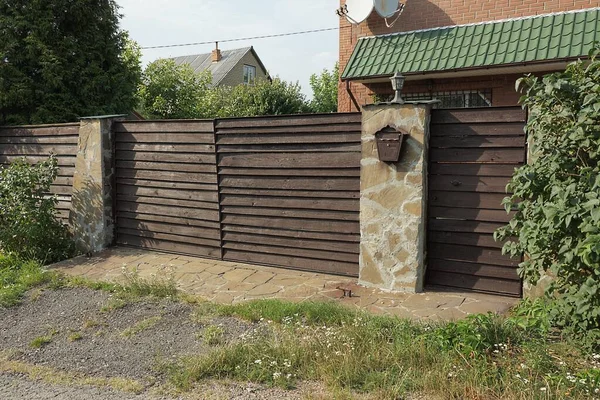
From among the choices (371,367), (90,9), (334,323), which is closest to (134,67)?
(90,9)

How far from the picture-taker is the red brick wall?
872 cm

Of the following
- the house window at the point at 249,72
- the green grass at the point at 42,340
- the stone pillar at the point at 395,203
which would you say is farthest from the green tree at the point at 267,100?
the house window at the point at 249,72

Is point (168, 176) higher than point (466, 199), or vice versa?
point (168, 176)

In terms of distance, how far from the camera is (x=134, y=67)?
10.2m

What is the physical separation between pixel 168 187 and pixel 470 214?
4100mm

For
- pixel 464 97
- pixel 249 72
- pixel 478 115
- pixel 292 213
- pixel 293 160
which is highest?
pixel 249 72

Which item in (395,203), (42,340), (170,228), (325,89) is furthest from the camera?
(325,89)

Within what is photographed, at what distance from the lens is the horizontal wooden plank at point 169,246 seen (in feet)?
22.8

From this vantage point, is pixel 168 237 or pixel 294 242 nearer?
pixel 294 242

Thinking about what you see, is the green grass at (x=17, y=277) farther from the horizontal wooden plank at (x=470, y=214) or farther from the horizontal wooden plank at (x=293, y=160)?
the horizontal wooden plank at (x=470, y=214)

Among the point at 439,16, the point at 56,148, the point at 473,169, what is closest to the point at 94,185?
the point at 56,148

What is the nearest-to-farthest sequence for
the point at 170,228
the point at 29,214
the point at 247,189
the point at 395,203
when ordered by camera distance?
the point at 395,203 → the point at 247,189 → the point at 29,214 → the point at 170,228

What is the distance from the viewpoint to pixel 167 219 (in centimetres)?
720

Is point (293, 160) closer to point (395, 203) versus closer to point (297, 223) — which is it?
point (297, 223)
